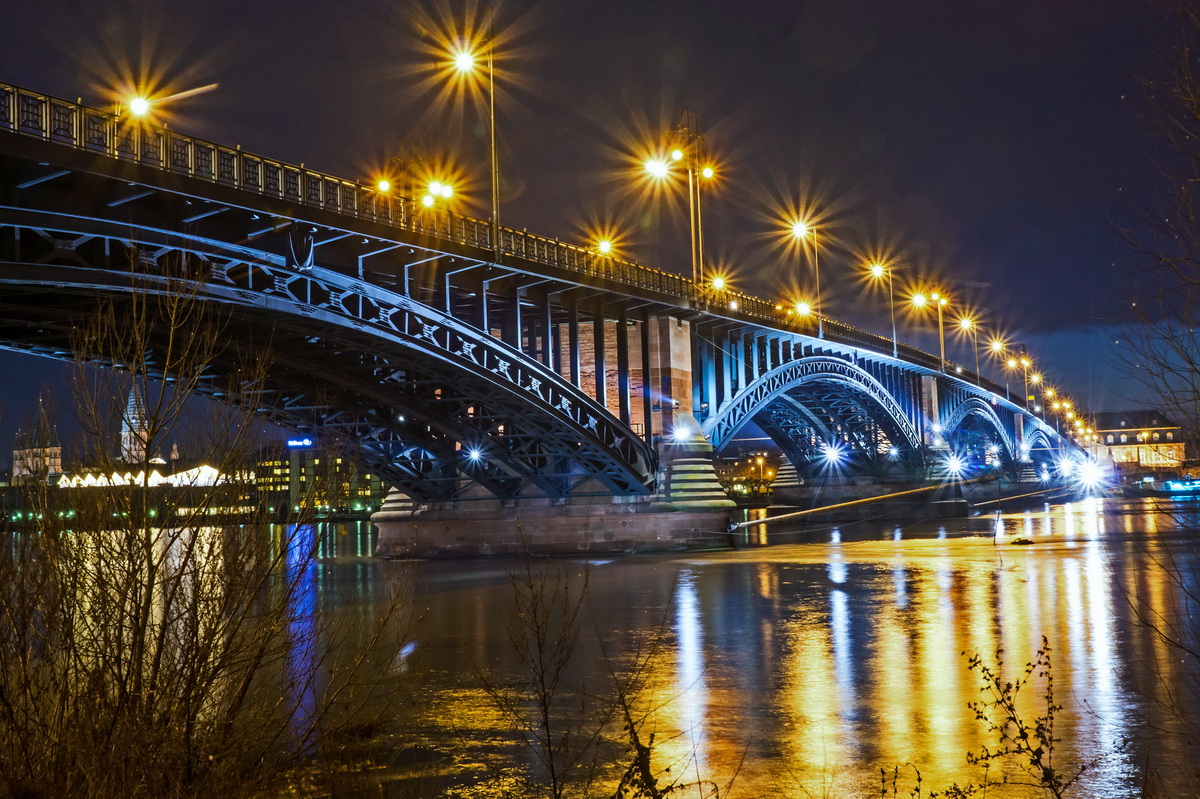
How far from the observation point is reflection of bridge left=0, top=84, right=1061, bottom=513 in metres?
25.6

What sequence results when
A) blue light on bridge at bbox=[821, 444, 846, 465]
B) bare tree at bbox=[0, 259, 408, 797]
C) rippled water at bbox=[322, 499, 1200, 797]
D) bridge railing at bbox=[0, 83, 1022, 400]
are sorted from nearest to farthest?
bare tree at bbox=[0, 259, 408, 797]
rippled water at bbox=[322, 499, 1200, 797]
bridge railing at bbox=[0, 83, 1022, 400]
blue light on bridge at bbox=[821, 444, 846, 465]

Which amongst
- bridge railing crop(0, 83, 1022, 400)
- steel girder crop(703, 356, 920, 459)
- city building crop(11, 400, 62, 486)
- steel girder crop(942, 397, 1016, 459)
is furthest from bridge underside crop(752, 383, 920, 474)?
city building crop(11, 400, 62, 486)

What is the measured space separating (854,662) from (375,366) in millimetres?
23518

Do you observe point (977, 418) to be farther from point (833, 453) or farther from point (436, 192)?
point (436, 192)

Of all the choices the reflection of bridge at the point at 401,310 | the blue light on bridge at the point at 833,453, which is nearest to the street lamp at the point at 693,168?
the reflection of bridge at the point at 401,310

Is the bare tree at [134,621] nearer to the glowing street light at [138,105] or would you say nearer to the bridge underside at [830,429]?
the glowing street light at [138,105]

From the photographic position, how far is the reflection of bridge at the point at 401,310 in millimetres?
25641

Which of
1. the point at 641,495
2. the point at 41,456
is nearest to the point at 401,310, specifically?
the point at 641,495

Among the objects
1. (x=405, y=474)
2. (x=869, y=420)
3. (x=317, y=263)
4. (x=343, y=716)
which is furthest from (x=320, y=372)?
(x=869, y=420)

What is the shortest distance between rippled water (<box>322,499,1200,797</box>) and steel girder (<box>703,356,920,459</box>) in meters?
19.0

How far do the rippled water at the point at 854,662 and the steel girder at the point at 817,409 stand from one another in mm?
18954

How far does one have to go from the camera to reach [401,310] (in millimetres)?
33969

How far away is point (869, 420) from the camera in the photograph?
283 ft

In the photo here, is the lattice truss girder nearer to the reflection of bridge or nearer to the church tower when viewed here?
the reflection of bridge
